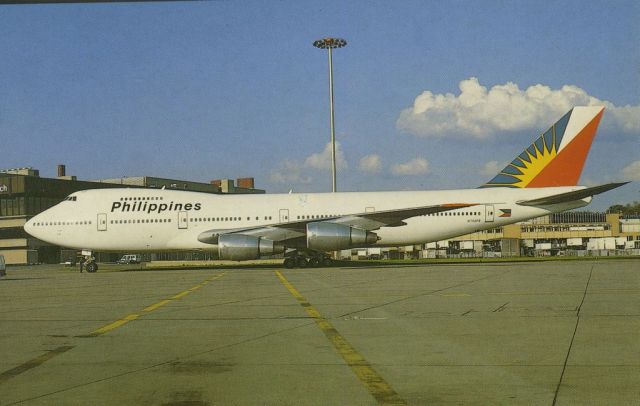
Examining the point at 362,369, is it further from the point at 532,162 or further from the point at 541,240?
the point at 541,240

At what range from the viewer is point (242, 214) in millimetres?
31703

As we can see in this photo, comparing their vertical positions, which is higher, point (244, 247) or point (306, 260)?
point (244, 247)

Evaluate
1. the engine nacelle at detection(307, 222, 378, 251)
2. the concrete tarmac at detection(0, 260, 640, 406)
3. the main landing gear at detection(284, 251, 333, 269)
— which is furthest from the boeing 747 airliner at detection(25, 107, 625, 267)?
the concrete tarmac at detection(0, 260, 640, 406)

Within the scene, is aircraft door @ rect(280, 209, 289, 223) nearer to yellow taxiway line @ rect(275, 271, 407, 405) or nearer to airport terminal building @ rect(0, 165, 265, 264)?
yellow taxiway line @ rect(275, 271, 407, 405)

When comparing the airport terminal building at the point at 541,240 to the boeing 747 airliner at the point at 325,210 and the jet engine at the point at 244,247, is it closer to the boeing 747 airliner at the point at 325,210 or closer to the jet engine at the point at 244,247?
the boeing 747 airliner at the point at 325,210

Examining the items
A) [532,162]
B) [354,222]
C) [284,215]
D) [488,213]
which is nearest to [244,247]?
[284,215]

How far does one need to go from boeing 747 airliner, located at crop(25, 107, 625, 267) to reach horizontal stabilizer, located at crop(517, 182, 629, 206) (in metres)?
0.07

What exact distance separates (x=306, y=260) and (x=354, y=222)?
11.2 feet

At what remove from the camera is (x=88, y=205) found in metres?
32.7

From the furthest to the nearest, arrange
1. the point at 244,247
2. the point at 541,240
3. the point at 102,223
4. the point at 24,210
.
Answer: the point at 541,240
the point at 24,210
the point at 102,223
the point at 244,247

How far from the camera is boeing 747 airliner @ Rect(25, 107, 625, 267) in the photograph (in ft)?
103

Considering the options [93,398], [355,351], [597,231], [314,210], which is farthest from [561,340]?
[597,231]

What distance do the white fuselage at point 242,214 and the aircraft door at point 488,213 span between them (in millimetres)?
34

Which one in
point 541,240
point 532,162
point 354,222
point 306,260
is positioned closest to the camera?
point 354,222
